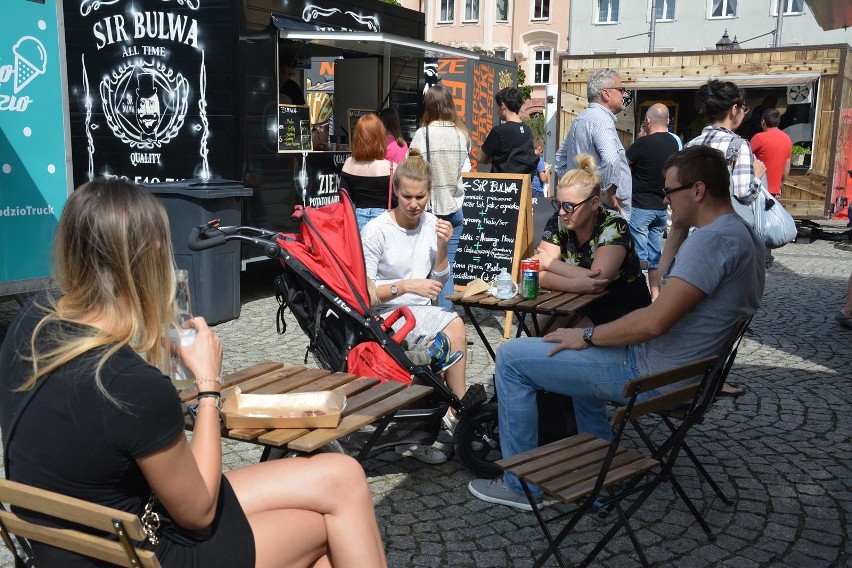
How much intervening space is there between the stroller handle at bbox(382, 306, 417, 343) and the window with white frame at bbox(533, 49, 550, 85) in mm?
44648

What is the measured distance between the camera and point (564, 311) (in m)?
3.81

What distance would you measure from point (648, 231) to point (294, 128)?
3540 millimetres

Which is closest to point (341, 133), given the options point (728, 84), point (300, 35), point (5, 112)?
point (300, 35)

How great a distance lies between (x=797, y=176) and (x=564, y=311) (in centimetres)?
1166

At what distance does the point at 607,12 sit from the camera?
126 ft

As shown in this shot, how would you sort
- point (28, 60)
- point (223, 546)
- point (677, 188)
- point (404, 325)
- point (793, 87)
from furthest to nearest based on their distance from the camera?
point (793, 87)
point (28, 60)
point (404, 325)
point (677, 188)
point (223, 546)

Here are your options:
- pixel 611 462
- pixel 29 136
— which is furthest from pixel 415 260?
pixel 29 136

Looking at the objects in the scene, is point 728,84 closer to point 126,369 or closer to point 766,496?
point 766,496

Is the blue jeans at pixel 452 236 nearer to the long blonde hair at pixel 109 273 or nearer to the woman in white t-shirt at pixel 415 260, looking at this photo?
the woman in white t-shirt at pixel 415 260

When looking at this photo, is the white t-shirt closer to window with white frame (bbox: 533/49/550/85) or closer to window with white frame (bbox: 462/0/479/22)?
window with white frame (bbox: 533/49/550/85)

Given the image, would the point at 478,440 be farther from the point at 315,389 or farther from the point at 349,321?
the point at 315,389

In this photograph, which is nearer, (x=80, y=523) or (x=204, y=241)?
(x=80, y=523)

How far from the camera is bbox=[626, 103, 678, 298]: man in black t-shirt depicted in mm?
7430

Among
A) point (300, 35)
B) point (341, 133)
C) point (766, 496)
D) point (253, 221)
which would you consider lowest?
point (766, 496)
